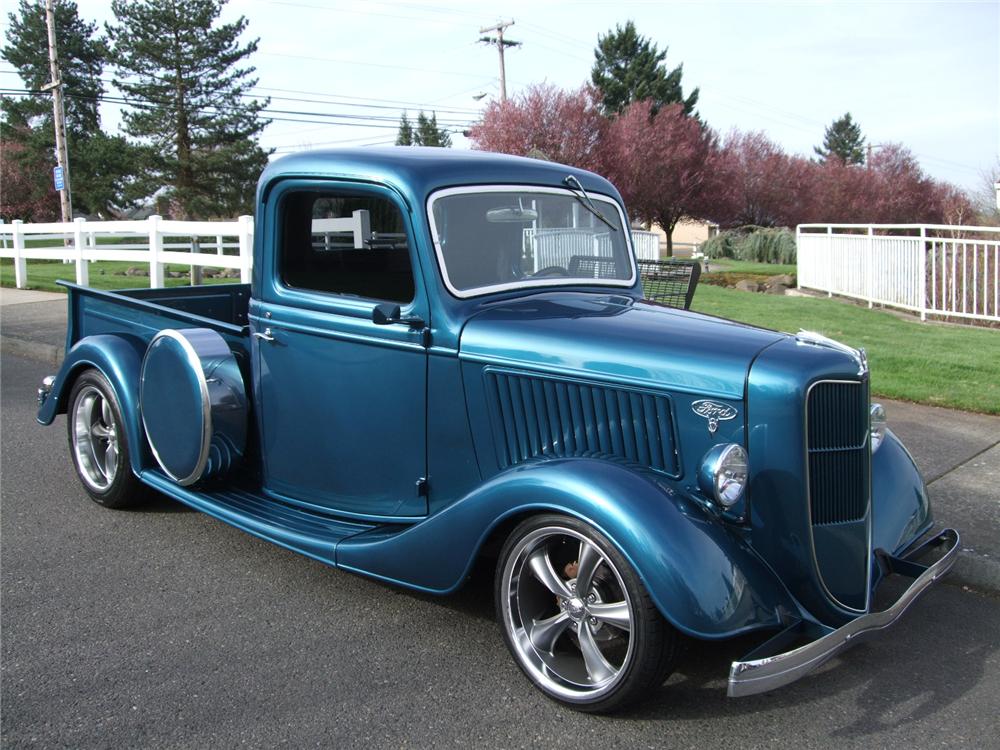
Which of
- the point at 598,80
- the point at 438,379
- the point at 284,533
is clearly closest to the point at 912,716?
the point at 438,379

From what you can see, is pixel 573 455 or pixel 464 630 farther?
pixel 464 630

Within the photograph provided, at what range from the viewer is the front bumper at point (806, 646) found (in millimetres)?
2631

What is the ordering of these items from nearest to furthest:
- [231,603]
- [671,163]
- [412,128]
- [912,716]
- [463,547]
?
[912,716] < [463,547] < [231,603] < [671,163] < [412,128]

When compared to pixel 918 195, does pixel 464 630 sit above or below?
below

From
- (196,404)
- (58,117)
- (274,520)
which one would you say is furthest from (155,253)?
(58,117)

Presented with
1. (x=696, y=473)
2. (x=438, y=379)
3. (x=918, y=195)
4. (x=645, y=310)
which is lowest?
(x=696, y=473)

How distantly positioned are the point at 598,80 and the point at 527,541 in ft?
165

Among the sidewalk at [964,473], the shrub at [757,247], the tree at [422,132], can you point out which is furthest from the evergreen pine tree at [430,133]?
the sidewalk at [964,473]

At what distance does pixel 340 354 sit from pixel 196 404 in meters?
0.82

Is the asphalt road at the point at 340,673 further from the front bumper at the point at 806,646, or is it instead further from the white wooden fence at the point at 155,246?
the white wooden fence at the point at 155,246

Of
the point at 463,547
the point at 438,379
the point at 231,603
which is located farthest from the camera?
the point at 231,603

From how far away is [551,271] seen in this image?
4.06 m

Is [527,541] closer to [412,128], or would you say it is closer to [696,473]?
[696,473]

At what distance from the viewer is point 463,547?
3.27 m
